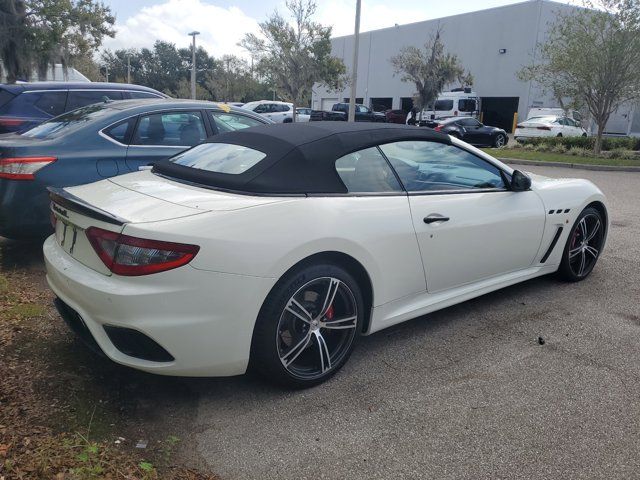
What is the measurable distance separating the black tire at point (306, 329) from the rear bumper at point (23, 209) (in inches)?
107

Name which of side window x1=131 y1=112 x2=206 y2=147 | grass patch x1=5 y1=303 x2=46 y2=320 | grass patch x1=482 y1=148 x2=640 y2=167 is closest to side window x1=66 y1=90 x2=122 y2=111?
side window x1=131 y1=112 x2=206 y2=147

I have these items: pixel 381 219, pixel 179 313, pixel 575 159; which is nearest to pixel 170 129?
pixel 381 219

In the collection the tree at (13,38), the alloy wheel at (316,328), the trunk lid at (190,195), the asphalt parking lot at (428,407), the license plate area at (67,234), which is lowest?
the asphalt parking lot at (428,407)

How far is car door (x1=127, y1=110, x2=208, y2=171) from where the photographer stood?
16.6 feet

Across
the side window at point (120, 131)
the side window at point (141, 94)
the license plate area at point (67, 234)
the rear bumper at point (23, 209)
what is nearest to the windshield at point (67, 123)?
the side window at point (120, 131)

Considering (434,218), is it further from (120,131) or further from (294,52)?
(294,52)

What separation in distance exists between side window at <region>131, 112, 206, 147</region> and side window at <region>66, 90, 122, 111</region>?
248 centimetres

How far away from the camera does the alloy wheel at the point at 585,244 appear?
4.64 metres

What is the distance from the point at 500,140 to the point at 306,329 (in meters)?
22.7

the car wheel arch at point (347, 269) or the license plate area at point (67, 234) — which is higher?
the license plate area at point (67, 234)

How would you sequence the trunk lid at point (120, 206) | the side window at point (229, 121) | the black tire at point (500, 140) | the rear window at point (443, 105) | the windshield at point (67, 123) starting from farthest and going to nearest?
the rear window at point (443, 105) < the black tire at point (500, 140) < the side window at point (229, 121) < the windshield at point (67, 123) < the trunk lid at point (120, 206)

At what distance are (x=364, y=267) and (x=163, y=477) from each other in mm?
1470

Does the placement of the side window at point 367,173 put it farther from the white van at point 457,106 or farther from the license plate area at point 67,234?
the white van at point 457,106

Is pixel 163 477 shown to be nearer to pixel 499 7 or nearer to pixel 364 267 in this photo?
pixel 364 267
